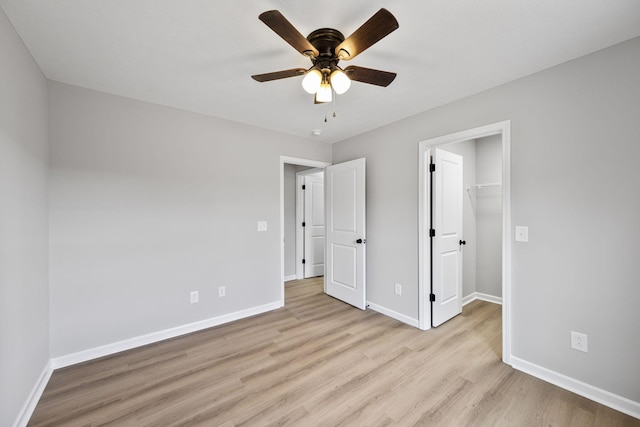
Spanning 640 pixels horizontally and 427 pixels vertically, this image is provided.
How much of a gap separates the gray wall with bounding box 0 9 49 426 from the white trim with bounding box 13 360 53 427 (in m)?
0.04

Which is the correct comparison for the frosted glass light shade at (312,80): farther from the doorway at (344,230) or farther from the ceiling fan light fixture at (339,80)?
the doorway at (344,230)

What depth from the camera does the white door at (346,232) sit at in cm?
346

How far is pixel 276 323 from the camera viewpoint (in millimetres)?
3049

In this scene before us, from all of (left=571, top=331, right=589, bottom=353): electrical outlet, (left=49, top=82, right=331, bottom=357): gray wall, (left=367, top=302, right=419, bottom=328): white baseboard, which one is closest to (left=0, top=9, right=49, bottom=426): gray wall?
(left=49, top=82, right=331, bottom=357): gray wall

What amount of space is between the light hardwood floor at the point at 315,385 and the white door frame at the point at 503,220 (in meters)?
0.25

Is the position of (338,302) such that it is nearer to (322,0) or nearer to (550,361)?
(550,361)

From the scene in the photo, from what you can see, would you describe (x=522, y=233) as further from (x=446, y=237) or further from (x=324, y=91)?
(x=324, y=91)

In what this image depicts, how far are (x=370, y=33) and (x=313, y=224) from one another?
403 centimetres

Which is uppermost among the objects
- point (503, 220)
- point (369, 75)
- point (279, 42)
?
point (279, 42)

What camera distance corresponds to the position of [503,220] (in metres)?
2.24

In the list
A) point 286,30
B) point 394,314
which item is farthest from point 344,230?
point 286,30

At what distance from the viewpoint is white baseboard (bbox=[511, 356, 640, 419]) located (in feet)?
5.51

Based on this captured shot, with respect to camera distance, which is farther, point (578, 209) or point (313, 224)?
point (313, 224)

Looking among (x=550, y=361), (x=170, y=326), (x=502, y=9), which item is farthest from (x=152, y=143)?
(x=550, y=361)
